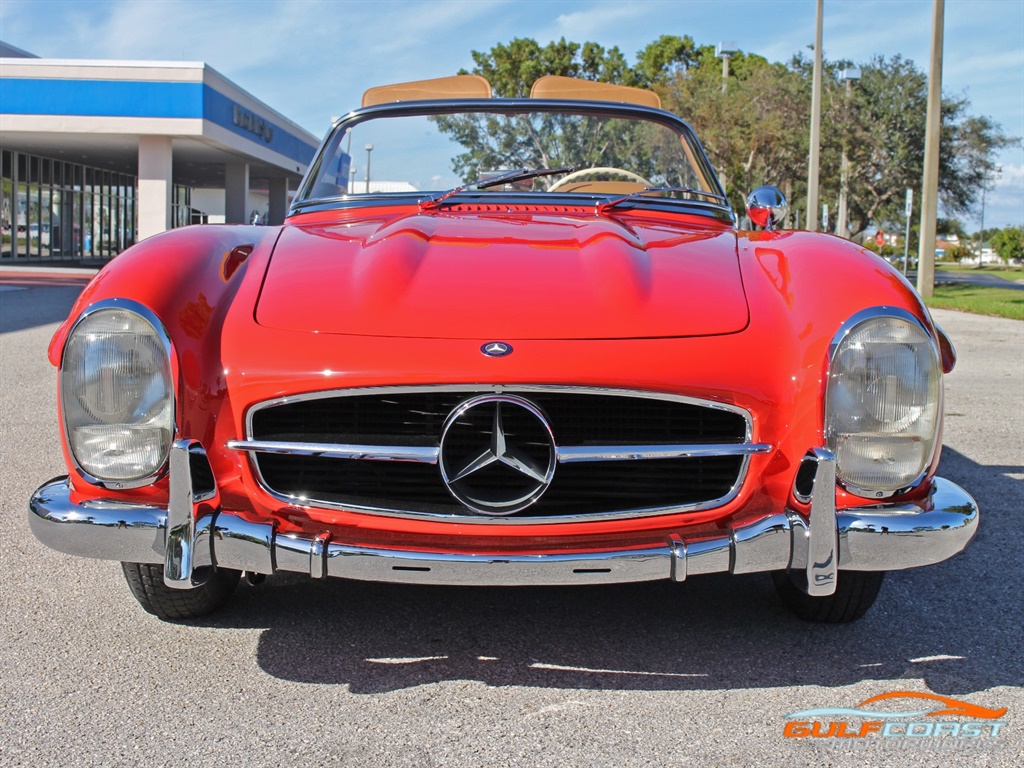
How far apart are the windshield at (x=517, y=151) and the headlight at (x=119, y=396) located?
1.69 m

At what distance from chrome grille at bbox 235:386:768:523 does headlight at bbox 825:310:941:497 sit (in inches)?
7.9

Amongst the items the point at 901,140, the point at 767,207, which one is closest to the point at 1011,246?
the point at 901,140

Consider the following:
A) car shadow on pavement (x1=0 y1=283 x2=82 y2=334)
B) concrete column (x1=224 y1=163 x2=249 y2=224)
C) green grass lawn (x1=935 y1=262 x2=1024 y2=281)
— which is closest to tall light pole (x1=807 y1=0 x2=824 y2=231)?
car shadow on pavement (x1=0 y1=283 x2=82 y2=334)

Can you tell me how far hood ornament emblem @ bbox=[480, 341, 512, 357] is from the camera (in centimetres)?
232

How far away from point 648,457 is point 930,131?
1624cm

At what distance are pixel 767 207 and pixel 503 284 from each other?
1902 millimetres

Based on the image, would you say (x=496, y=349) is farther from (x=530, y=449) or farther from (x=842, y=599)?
(x=842, y=599)

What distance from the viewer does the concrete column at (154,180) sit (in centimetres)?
2450

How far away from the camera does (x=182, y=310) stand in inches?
97.6

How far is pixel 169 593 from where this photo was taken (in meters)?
2.67

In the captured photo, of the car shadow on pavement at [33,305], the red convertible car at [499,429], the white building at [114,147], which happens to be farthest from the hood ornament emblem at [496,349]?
the white building at [114,147]

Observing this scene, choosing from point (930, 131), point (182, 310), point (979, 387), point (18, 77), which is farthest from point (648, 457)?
point (18, 77)

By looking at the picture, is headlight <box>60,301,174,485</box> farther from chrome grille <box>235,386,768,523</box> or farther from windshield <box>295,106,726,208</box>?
windshield <box>295,106,726,208</box>

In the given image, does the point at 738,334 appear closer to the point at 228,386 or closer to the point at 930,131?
the point at 228,386
